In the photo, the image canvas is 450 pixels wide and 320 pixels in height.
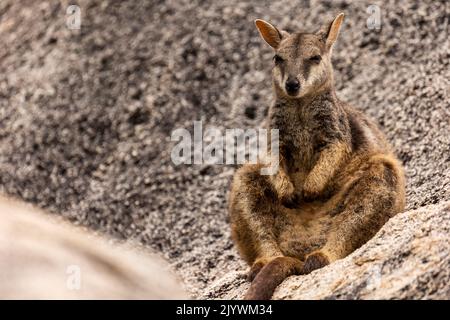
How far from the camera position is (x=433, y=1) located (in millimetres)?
13539

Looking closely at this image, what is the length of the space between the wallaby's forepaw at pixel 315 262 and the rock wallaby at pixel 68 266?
2.79 metres

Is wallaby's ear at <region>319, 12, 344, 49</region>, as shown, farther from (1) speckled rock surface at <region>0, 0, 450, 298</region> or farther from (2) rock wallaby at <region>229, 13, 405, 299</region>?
(1) speckled rock surface at <region>0, 0, 450, 298</region>

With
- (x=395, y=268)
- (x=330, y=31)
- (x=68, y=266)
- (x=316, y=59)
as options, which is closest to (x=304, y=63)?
(x=316, y=59)

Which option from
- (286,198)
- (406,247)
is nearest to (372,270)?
(406,247)

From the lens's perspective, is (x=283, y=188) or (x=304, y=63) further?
(x=304, y=63)

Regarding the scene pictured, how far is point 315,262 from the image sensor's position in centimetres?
774

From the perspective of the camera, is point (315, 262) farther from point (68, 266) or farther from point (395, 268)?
point (68, 266)

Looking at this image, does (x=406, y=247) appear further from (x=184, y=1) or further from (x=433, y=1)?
(x=184, y=1)

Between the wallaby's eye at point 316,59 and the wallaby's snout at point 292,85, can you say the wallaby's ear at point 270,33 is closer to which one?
the wallaby's eye at point 316,59

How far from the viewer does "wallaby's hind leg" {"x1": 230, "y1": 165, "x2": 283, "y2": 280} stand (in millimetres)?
8148

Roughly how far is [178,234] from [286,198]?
14.5 feet

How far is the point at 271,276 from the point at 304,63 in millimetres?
2198

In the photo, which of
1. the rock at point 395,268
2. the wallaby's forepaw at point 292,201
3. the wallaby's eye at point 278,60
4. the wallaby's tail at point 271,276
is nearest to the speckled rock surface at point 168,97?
the wallaby's forepaw at point 292,201

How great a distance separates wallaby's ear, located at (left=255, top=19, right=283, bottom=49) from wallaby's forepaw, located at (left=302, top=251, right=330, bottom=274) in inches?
94.9
